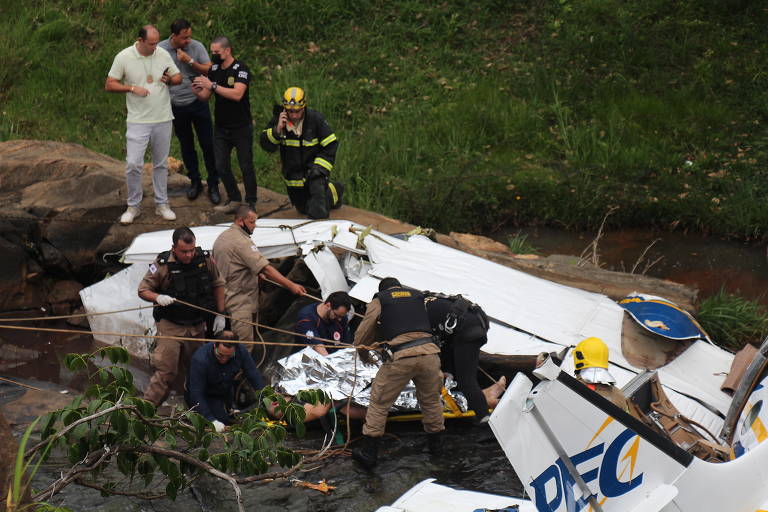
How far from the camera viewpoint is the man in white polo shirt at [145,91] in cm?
845

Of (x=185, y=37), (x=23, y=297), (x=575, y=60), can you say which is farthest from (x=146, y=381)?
(x=575, y=60)

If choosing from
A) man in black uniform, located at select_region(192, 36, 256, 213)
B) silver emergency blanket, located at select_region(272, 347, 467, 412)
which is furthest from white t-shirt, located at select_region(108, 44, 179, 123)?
silver emergency blanket, located at select_region(272, 347, 467, 412)

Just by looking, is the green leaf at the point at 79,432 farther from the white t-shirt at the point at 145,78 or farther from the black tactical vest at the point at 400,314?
the white t-shirt at the point at 145,78

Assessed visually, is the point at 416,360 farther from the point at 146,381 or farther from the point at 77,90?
the point at 77,90

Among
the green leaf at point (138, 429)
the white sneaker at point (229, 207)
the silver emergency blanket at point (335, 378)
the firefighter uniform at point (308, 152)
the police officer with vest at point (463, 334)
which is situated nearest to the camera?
the green leaf at point (138, 429)

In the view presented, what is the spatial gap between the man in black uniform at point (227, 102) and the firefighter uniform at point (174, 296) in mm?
1900

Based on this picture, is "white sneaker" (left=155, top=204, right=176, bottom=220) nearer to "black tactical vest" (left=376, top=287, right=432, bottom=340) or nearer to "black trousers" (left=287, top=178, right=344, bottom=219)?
"black trousers" (left=287, top=178, right=344, bottom=219)

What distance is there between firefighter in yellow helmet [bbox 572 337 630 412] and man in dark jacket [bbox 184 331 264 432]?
253 centimetres

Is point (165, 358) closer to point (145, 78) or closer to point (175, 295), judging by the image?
point (175, 295)

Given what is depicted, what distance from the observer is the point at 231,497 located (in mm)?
5711

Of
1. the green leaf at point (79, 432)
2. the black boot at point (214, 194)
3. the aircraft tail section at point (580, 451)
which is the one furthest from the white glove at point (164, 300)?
the aircraft tail section at point (580, 451)

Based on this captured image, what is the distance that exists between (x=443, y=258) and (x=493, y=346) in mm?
1210

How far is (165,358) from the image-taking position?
7410 mm

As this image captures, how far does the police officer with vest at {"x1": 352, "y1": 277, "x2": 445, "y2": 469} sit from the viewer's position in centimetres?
629
